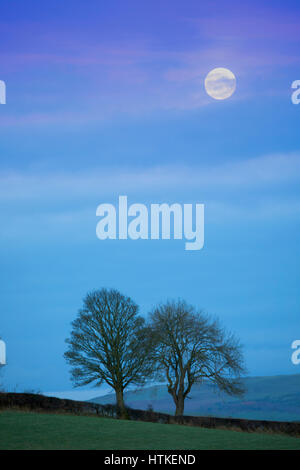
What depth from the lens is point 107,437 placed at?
859 inches

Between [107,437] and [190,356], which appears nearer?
[107,437]

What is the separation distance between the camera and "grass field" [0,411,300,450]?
1970 centimetres

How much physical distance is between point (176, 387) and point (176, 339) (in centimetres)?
440

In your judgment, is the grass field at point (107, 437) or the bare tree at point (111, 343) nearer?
the grass field at point (107, 437)

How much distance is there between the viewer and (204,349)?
5469cm

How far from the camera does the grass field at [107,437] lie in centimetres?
1970

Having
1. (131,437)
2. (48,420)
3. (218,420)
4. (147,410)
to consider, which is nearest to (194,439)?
(131,437)

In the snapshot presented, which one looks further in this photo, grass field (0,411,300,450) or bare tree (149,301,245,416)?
bare tree (149,301,245,416)

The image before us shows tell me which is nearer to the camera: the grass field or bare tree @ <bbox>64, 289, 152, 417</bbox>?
the grass field

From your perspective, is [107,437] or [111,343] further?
[111,343]

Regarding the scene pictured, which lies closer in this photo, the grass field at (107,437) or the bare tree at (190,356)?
the grass field at (107,437)
